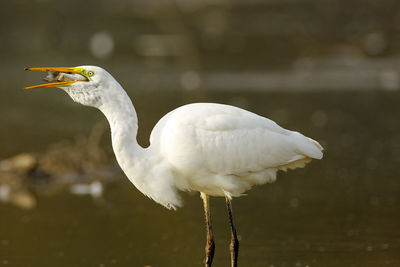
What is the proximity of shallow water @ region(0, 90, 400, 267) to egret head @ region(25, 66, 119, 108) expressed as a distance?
1.85m

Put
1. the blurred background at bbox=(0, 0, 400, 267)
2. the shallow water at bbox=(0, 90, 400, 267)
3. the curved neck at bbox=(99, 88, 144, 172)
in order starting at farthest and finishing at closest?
the blurred background at bbox=(0, 0, 400, 267) < the shallow water at bbox=(0, 90, 400, 267) < the curved neck at bbox=(99, 88, 144, 172)

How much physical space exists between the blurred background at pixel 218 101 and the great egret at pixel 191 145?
97cm

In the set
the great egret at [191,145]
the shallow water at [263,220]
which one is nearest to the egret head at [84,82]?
the great egret at [191,145]

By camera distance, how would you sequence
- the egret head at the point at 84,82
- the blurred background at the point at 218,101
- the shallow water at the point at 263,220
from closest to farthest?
the egret head at the point at 84,82, the shallow water at the point at 263,220, the blurred background at the point at 218,101

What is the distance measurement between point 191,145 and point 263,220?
8.53 feet

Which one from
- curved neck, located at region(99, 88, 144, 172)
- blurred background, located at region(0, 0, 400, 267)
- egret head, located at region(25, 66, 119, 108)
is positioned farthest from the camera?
blurred background, located at region(0, 0, 400, 267)

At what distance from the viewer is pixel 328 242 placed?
756cm

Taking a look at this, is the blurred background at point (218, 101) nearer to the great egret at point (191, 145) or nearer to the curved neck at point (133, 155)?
the great egret at point (191, 145)

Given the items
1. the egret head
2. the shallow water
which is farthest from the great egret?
the shallow water

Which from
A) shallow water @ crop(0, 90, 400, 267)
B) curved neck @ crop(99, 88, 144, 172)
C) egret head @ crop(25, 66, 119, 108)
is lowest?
shallow water @ crop(0, 90, 400, 267)

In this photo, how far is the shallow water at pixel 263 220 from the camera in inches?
287

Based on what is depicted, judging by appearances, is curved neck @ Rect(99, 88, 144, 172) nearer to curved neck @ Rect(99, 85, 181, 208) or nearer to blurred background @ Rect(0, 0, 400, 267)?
curved neck @ Rect(99, 85, 181, 208)

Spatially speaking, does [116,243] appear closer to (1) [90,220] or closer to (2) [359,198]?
(1) [90,220]

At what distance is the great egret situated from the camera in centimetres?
587
